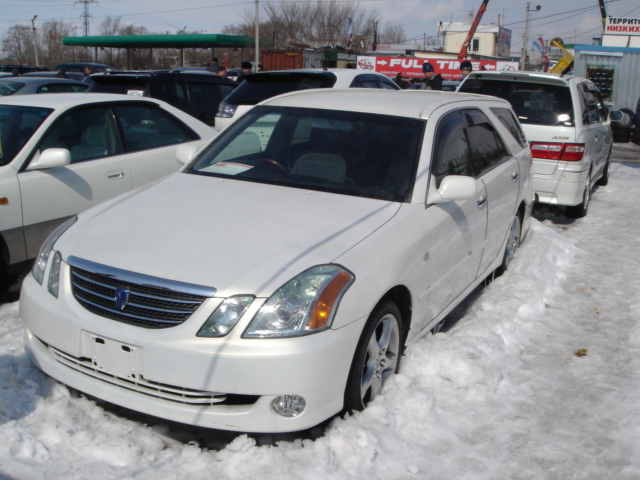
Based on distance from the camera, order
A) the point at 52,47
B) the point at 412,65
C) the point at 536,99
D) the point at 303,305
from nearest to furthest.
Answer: the point at 303,305 < the point at 536,99 < the point at 412,65 < the point at 52,47

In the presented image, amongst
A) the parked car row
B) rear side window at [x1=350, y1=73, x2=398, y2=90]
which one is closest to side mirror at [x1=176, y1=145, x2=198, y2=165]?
the parked car row

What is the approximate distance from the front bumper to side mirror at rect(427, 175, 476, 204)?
3.90ft

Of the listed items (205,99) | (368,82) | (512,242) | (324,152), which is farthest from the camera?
(205,99)

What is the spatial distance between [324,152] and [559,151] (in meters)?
4.57

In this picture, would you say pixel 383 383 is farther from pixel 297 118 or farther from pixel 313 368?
pixel 297 118

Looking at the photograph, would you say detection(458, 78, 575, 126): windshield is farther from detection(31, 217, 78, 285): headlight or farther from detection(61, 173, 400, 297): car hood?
detection(31, 217, 78, 285): headlight

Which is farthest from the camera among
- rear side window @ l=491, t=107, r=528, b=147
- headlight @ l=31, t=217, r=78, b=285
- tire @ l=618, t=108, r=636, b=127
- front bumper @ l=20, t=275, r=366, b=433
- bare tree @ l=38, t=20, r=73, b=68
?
bare tree @ l=38, t=20, r=73, b=68

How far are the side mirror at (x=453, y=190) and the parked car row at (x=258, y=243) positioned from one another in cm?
1

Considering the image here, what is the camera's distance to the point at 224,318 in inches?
114

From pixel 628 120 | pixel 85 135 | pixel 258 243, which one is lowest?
pixel 628 120

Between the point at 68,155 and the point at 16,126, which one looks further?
the point at 16,126

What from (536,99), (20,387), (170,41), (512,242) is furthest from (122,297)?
(170,41)

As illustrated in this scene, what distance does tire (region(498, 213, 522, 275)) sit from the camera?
233 inches

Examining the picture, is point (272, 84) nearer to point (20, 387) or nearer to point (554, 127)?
point (554, 127)
